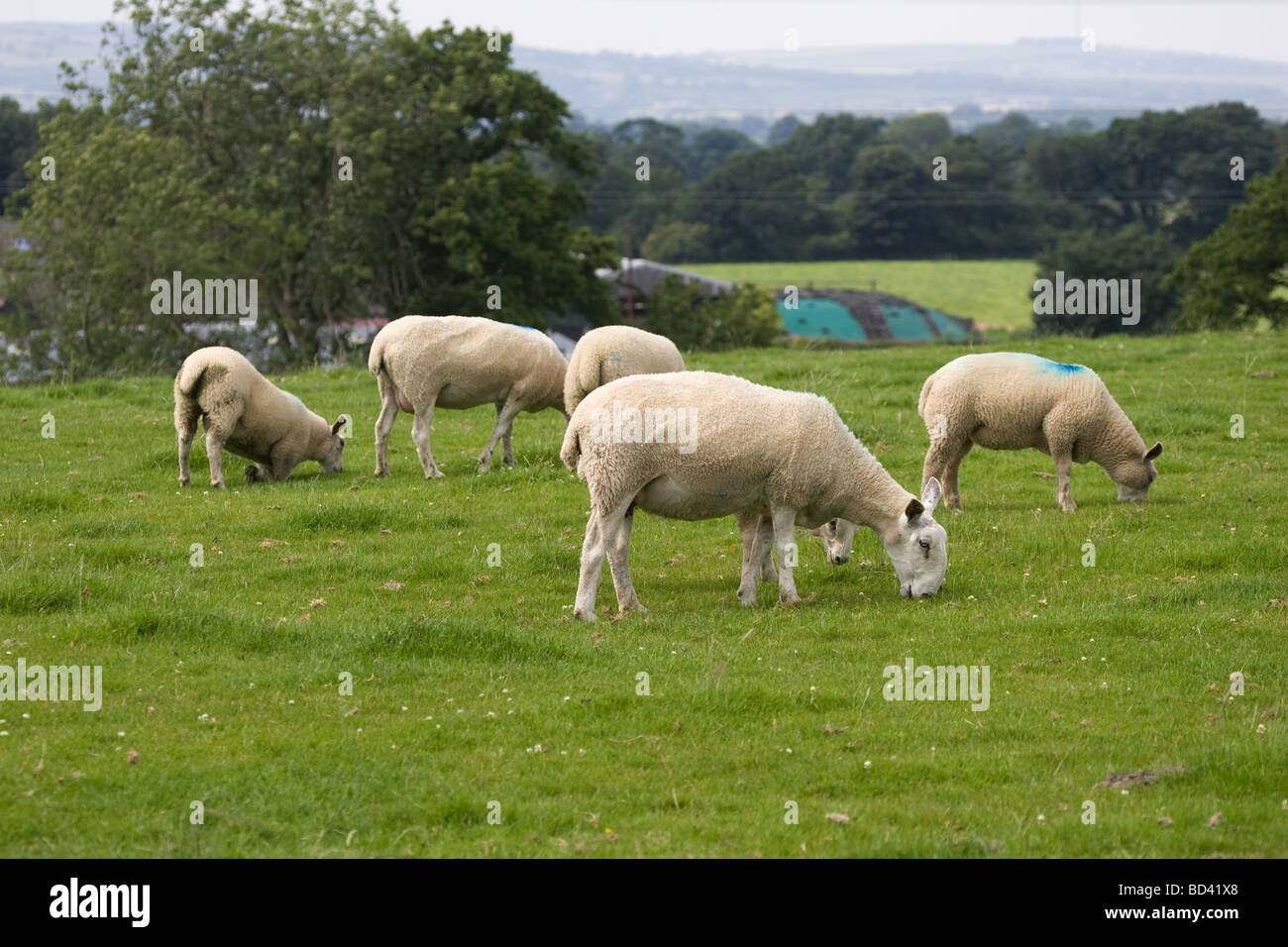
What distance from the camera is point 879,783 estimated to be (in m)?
8.13

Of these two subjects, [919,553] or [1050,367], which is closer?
[919,553]

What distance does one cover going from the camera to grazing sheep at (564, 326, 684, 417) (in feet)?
54.0

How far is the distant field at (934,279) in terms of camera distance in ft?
308

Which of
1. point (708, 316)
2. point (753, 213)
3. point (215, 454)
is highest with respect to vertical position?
point (753, 213)

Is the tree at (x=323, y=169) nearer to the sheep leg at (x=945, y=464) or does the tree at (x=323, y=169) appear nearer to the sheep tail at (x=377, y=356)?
the sheep tail at (x=377, y=356)

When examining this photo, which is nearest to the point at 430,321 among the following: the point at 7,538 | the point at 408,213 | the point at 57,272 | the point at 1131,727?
the point at 7,538

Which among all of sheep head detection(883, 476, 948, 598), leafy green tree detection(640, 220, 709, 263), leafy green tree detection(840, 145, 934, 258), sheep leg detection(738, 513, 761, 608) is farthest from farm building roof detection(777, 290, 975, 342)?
sheep head detection(883, 476, 948, 598)

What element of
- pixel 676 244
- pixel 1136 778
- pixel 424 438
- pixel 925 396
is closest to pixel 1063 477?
pixel 925 396

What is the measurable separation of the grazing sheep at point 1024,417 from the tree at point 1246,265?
3497cm

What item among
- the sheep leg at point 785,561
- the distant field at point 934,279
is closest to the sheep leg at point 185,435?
the sheep leg at point 785,561

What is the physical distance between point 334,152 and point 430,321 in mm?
32567

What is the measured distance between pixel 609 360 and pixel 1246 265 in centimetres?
3959

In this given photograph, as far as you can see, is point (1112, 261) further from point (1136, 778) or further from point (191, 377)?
point (1136, 778)

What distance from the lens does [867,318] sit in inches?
3371
